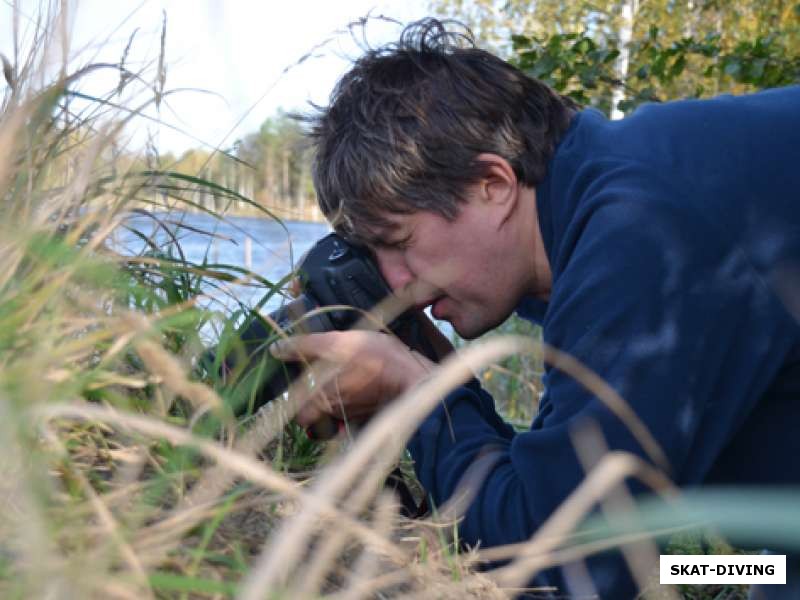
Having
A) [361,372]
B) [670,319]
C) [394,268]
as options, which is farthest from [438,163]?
[670,319]


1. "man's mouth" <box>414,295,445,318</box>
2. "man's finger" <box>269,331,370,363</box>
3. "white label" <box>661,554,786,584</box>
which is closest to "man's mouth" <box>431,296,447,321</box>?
"man's mouth" <box>414,295,445,318</box>

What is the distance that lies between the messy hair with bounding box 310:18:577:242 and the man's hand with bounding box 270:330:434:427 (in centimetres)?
28

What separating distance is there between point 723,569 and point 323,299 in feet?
3.22

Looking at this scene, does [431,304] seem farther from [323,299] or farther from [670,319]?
[670,319]

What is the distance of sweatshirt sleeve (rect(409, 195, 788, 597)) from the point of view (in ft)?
4.91

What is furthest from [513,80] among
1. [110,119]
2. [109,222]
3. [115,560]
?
[115,560]

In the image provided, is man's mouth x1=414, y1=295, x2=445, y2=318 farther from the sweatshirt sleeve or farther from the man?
the sweatshirt sleeve

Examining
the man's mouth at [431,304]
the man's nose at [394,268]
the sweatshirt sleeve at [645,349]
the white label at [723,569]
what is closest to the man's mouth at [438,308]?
the man's mouth at [431,304]

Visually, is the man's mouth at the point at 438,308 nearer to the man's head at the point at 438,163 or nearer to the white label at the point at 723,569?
the man's head at the point at 438,163

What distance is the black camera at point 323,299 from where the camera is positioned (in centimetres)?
154

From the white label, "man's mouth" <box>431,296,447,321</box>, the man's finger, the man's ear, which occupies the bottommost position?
the white label

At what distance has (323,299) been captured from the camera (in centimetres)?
171

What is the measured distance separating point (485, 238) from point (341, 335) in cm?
45

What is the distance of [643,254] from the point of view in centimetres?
153
